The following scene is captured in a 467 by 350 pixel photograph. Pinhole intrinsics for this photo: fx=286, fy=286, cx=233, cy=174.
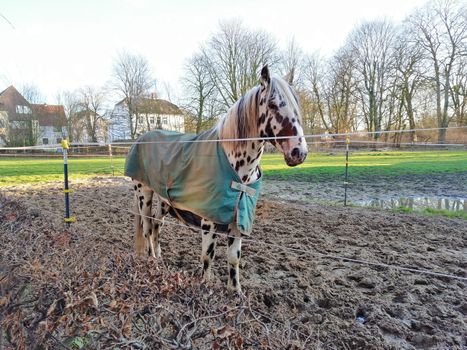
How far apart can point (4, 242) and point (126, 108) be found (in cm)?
3828

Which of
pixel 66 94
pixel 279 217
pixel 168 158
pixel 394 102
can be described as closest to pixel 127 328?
pixel 168 158

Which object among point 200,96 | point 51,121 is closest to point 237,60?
point 200,96

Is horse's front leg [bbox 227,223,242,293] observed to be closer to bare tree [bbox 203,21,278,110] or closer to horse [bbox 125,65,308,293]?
horse [bbox 125,65,308,293]

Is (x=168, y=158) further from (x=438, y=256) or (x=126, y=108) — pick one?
(x=126, y=108)

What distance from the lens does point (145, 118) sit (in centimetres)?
3597

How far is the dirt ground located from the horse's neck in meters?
0.94

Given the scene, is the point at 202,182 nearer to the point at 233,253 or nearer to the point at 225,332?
the point at 233,253

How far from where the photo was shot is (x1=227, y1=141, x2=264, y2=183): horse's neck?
2.41 m

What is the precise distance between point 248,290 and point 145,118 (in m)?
36.0

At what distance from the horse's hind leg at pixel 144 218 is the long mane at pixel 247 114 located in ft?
5.31

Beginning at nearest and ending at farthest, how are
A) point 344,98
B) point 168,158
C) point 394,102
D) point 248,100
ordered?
point 248,100 → point 168,158 → point 394,102 → point 344,98

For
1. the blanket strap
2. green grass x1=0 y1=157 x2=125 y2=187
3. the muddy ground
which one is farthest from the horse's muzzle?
green grass x1=0 y1=157 x2=125 y2=187

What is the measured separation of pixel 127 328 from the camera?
1120 mm

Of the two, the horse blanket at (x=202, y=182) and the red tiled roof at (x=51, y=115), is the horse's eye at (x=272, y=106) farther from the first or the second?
the red tiled roof at (x=51, y=115)
